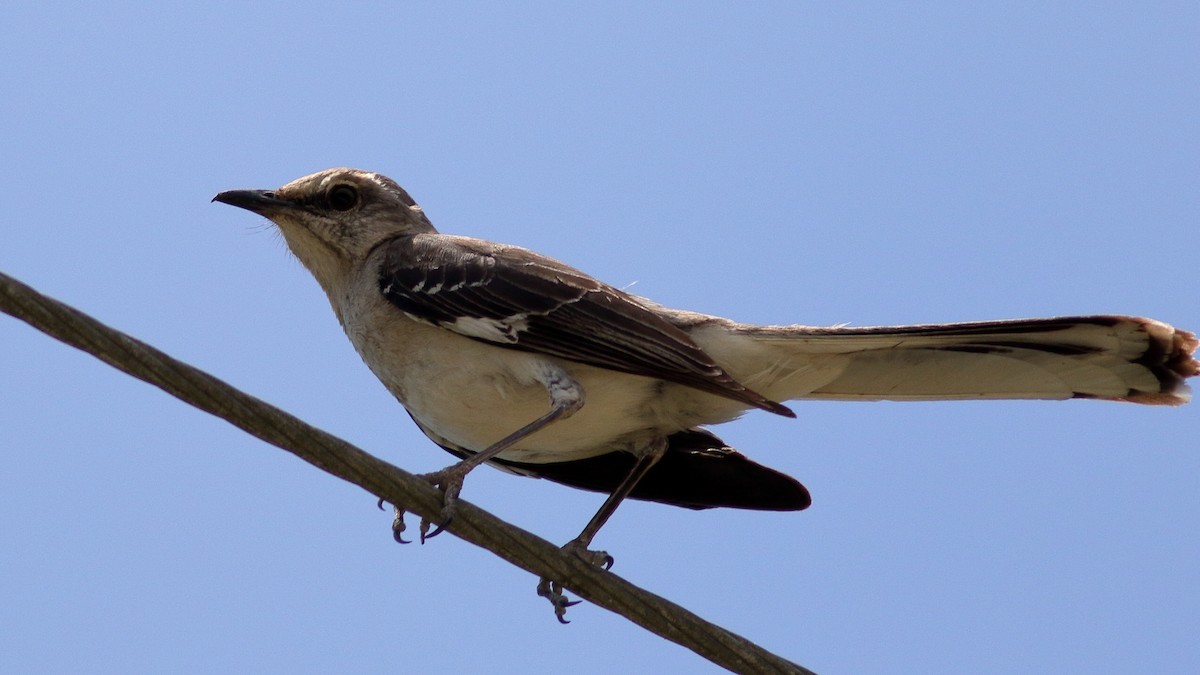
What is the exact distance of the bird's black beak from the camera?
7.23 meters

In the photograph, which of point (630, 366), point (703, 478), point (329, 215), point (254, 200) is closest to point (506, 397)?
point (630, 366)

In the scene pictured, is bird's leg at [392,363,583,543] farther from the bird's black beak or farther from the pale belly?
the bird's black beak

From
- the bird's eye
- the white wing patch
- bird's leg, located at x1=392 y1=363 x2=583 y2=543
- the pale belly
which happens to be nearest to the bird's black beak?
Answer: the bird's eye

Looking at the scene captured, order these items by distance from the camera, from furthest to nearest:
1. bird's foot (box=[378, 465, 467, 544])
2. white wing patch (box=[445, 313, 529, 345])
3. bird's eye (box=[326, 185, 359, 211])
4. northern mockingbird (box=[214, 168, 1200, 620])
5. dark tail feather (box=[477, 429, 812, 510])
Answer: bird's eye (box=[326, 185, 359, 211]) → dark tail feather (box=[477, 429, 812, 510]) → white wing patch (box=[445, 313, 529, 345]) → northern mockingbird (box=[214, 168, 1200, 620]) → bird's foot (box=[378, 465, 467, 544])

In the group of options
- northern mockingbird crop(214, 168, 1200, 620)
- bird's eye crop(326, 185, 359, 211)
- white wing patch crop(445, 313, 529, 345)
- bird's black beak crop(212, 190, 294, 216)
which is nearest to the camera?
northern mockingbird crop(214, 168, 1200, 620)

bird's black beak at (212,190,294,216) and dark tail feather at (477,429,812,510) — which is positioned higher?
bird's black beak at (212,190,294,216)

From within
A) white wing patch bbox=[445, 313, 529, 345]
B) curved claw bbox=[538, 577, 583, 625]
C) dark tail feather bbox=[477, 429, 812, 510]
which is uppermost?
white wing patch bbox=[445, 313, 529, 345]

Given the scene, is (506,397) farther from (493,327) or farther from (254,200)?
(254,200)

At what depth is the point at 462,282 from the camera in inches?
253

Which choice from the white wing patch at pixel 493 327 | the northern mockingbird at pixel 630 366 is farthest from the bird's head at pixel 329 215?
the white wing patch at pixel 493 327

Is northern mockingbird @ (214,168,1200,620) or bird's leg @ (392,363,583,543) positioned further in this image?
northern mockingbird @ (214,168,1200,620)

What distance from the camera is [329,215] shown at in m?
7.31

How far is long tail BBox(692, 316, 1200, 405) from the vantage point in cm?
569

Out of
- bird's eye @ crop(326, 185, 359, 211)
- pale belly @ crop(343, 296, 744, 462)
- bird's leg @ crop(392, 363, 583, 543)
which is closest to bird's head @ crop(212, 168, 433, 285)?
bird's eye @ crop(326, 185, 359, 211)
